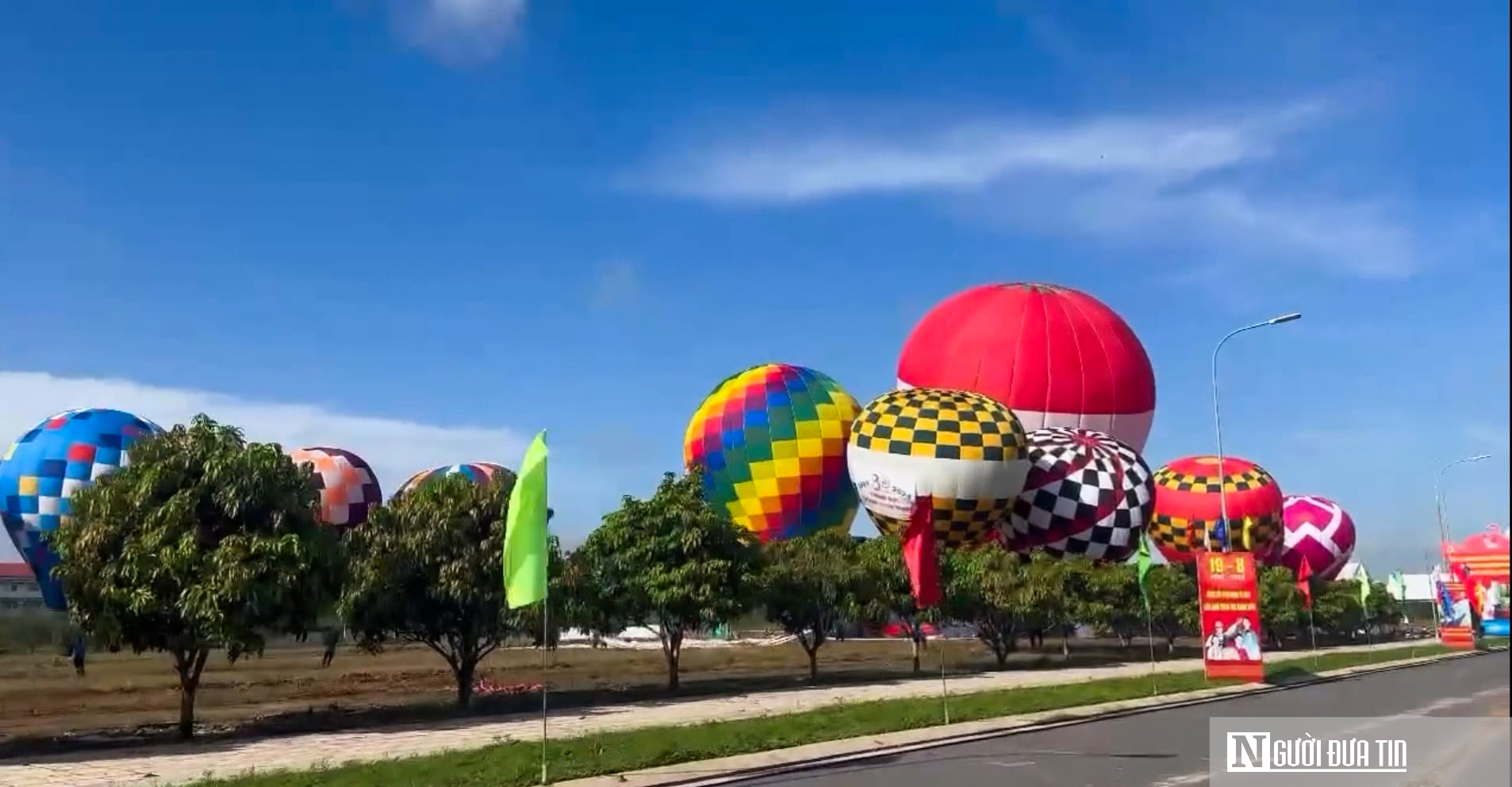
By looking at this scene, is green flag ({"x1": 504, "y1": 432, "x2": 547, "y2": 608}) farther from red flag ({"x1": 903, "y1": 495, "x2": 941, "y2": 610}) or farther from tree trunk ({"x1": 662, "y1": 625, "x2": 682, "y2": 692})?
tree trunk ({"x1": 662, "y1": 625, "x2": 682, "y2": 692})

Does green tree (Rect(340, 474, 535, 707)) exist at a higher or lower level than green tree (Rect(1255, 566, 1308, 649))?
higher

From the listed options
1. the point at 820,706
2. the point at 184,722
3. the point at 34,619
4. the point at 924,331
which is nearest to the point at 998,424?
the point at 924,331

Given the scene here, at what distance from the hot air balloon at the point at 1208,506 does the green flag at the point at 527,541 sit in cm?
4877

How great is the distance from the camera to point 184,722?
22.1m

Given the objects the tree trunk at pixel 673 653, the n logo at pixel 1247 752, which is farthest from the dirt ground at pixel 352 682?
the n logo at pixel 1247 752

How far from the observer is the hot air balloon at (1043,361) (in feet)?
178

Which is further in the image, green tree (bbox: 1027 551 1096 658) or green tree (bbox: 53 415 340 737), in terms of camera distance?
green tree (bbox: 1027 551 1096 658)

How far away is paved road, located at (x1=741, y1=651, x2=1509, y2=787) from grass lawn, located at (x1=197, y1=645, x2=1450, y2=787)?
6.65ft

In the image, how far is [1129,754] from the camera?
17.9 m

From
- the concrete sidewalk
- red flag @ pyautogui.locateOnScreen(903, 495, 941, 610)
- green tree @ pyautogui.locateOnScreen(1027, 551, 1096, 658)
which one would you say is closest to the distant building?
green tree @ pyautogui.locateOnScreen(1027, 551, 1096, 658)

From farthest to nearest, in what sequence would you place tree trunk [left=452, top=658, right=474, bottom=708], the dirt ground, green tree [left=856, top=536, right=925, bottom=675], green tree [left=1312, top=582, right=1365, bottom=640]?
green tree [left=1312, top=582, right=1365, bottom=640], green tree [left=856, top=536, right=925, bottom=675], tree trunk [left=452, top=658, right=474, bottom=708], the dirt ground

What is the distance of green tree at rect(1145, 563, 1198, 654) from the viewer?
173ft

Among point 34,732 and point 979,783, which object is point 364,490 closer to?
point 34,732

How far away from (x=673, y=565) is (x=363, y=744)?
13285 millimetres
